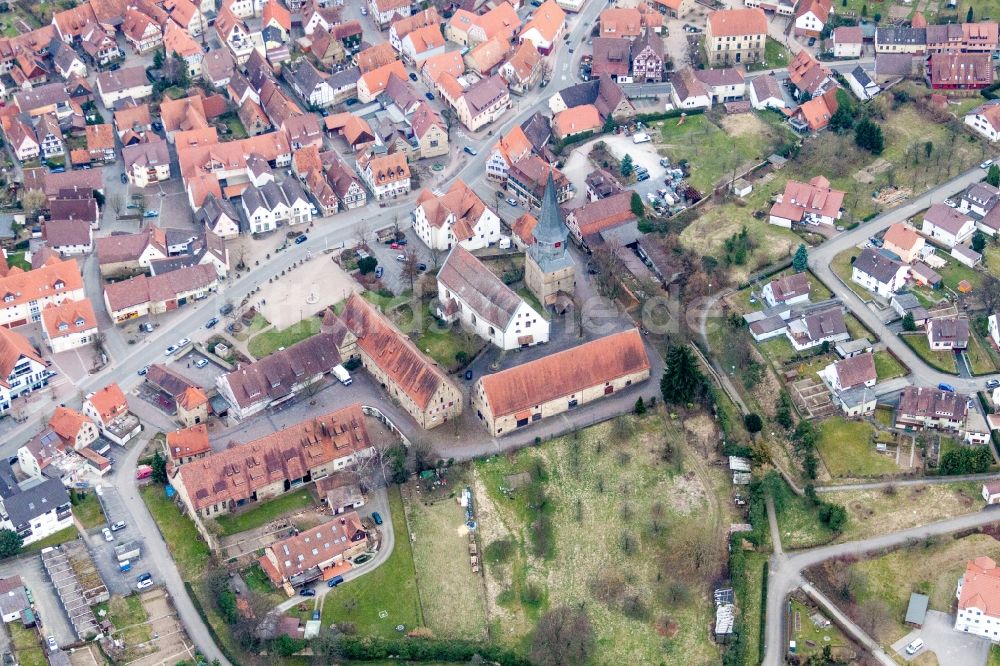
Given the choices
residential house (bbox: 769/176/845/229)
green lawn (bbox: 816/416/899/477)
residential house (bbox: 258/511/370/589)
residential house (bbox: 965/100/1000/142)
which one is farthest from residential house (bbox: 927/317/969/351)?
residential house (bbox: 258/511/370/589)

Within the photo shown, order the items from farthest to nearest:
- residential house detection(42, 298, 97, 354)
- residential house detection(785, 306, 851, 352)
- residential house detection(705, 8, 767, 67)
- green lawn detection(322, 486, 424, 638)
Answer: residential house detection(705, 8, 767, 67) < residential house detection(42, 298, 97, 354) < residential house detection(785, 306, 851, 352) < green lawn detection(322, 486, 424, 638)

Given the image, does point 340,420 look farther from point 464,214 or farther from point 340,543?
point 464,214

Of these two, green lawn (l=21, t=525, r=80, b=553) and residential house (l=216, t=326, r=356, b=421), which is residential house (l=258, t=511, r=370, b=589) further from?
residential house (l=216, t=326, r=356, b=421)

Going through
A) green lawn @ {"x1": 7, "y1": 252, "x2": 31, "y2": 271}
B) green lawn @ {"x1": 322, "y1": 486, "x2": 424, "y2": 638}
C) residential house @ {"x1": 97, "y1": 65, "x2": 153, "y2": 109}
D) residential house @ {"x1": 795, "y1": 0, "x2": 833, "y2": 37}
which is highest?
residential house @ {"x1": 97, "y1": 65, "x2": 153, "y2": 109}

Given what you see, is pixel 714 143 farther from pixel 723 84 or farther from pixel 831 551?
pixel 831 551

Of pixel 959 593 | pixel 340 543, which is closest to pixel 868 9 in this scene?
pixel 959 593

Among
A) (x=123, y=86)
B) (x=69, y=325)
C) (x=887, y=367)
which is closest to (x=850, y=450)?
(x=887, y=367)

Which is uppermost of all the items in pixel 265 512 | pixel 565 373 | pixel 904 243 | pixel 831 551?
pixel 904 243
